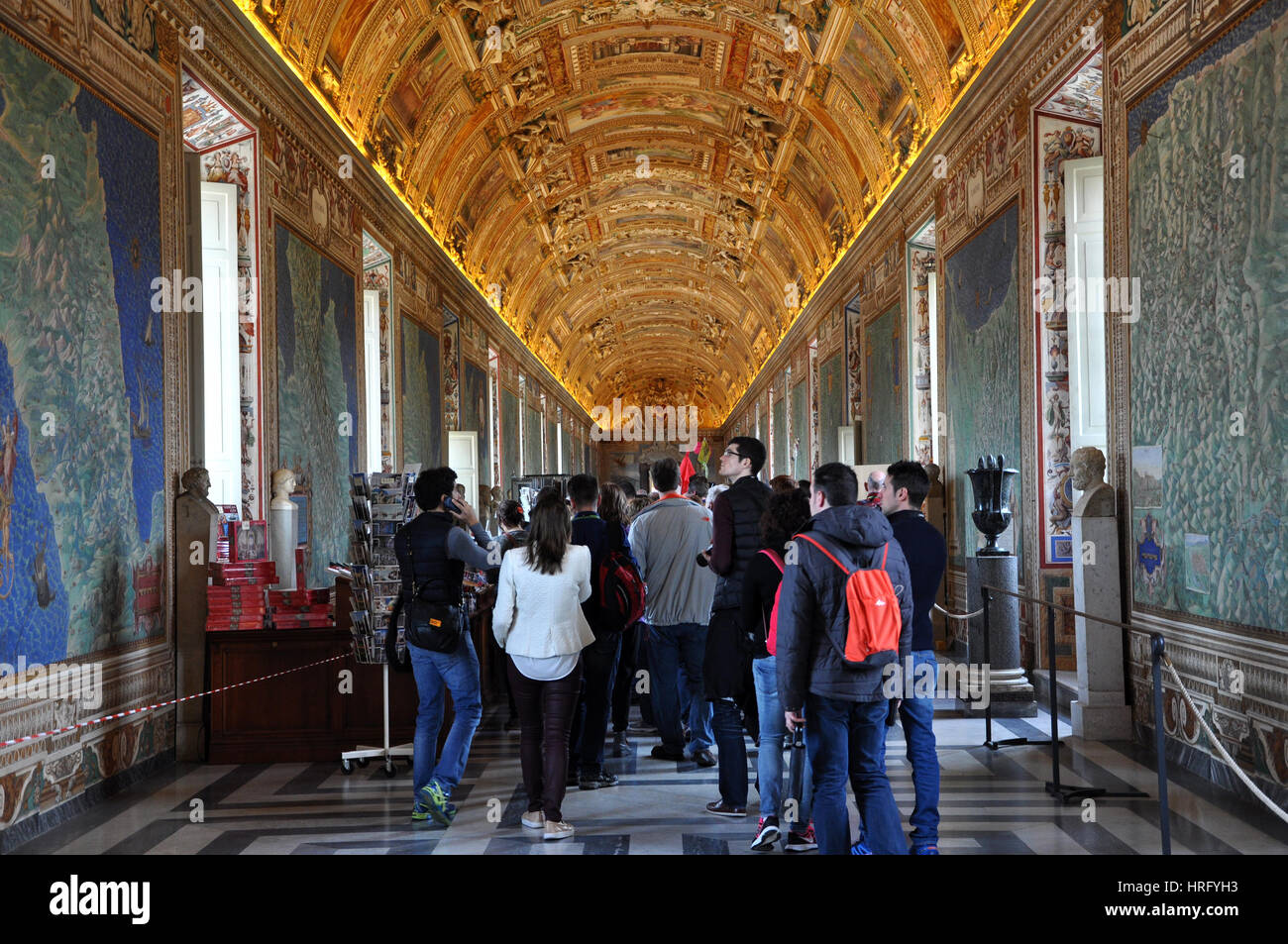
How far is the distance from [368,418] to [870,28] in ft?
30.6

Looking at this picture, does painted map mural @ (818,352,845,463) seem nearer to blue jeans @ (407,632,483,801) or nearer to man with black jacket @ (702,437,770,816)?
man with black jacket @ (702,437,770,816)

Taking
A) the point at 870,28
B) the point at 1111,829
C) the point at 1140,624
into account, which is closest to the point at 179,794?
the point at 1111,829

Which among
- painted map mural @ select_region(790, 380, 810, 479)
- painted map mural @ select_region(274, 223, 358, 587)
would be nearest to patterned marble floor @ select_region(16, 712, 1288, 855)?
painted map mural @ select_region(274, 223, 358, 587)

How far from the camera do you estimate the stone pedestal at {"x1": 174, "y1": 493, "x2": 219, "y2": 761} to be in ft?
26.9

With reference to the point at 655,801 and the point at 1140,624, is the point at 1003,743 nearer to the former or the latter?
the point at 1140,624

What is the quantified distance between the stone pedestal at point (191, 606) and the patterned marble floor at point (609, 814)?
0.39m

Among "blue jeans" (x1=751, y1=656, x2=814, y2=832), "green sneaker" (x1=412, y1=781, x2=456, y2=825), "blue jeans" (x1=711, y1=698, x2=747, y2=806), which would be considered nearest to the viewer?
"blue jeans" (x1=751, y1=656, x2=814, y2=832)

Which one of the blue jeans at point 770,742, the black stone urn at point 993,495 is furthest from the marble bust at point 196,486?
the black stone urn at point 993,495

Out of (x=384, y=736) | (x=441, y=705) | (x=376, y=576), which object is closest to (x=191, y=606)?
(x=376, y=576)

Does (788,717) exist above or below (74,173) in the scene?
below

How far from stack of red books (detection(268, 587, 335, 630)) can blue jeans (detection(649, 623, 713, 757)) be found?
269 centimetres

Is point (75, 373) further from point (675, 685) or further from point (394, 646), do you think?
point (675, 685)

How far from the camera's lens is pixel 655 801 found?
671 cm

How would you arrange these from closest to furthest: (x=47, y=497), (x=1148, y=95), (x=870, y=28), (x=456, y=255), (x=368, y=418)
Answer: (x=47, y=497) < (x=1148, y=95) < (x=870, y=28) < (x=368, y=418) < (x=456, y=255)
